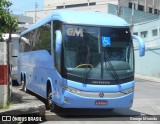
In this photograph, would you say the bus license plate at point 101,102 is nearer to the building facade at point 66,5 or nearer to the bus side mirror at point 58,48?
the bus side mirror at point 58,48

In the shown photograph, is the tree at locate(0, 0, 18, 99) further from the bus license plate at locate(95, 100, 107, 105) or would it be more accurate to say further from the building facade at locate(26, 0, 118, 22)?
the building facade at locate(26, 0, 118, 22)

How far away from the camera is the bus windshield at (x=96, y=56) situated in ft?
39.6

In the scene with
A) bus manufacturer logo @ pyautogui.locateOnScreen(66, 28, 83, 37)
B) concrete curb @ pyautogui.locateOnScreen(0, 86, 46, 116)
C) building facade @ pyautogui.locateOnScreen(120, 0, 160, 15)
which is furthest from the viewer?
building facade @ pyautogui.locateOnScreen(120, 0, 160, 15)

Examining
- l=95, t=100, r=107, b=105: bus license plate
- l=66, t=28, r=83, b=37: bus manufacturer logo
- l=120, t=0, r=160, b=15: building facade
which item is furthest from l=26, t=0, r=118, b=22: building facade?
l=95, t=100, r=107, b=105: bus license plate

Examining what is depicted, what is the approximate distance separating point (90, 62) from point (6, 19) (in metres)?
2.75

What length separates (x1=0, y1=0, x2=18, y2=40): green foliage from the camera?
12055 mm

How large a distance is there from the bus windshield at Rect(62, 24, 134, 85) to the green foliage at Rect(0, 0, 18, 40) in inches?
59.9

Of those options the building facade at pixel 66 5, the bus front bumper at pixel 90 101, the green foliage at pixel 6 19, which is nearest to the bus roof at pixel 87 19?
the green foliage at pixel 6 19

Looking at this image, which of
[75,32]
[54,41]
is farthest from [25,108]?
[54,41]

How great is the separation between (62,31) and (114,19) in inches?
70.4

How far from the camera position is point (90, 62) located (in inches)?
479

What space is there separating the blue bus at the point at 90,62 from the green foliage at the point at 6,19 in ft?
4.33

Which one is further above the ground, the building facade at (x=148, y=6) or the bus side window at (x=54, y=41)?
the building facade at (x=148, y=6)

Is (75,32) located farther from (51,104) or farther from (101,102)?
(51,104)
